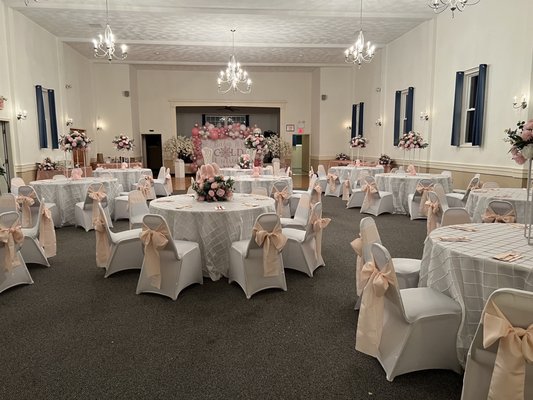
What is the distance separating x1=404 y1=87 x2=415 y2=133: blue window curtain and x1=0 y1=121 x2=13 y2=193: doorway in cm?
1055

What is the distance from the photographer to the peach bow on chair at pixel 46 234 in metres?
5.07

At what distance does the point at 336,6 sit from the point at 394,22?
2070 millimetres

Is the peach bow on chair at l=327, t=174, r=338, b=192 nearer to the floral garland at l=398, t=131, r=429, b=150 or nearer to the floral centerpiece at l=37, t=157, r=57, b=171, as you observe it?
the floral garland at l=398, t=131, r=429, b=150

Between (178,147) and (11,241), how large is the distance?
43.0ft

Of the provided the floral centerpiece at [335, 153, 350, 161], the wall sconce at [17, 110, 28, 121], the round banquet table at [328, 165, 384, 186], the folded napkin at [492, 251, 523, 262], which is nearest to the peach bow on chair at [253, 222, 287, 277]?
the folded napkin at [492, 251, 523, 262]

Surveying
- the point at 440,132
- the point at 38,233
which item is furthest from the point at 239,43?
the point at 38,233

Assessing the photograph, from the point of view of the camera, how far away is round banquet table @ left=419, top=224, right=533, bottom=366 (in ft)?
7.28

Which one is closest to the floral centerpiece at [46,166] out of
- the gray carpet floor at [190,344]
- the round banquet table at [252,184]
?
the round banquet table at [252,184]

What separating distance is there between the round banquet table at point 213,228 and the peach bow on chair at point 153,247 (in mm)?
619

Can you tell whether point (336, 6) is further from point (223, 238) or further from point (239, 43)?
point (223, 238)

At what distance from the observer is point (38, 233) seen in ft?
16.1

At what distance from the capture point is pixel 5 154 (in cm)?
906

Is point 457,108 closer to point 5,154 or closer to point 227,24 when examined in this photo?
point 227,24

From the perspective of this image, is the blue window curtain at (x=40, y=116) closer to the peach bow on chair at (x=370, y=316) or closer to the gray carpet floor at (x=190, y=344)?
the gray carpet floor at (x=190, y=344)
